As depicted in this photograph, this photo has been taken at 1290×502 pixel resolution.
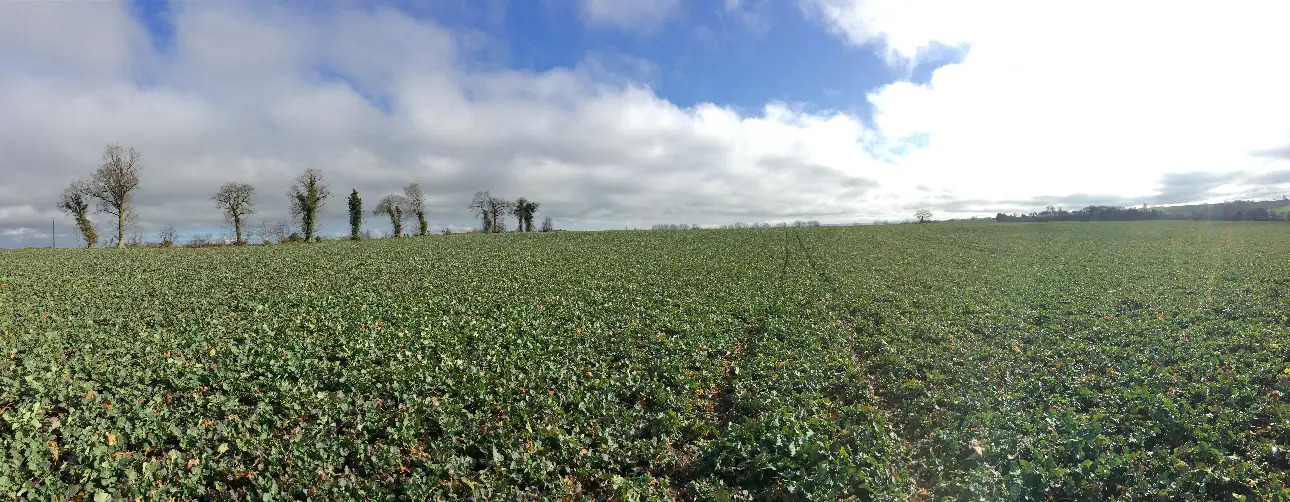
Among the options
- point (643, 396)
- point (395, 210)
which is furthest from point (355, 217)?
point (643, 396)

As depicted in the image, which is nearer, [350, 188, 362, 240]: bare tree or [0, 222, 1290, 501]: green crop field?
[0, 222, 1290, 501]: green crop field

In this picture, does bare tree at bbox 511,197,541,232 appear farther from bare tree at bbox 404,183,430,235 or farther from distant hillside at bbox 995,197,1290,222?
distant hillside at bbox 995,197,1290,222

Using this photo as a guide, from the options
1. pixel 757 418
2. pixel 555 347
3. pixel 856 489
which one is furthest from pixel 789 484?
pixel 555 347

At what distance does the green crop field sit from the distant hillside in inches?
4678

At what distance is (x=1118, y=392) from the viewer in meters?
9.98

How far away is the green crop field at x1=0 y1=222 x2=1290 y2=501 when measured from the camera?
7324mm

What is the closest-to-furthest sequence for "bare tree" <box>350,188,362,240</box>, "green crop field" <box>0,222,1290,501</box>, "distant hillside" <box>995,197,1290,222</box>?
"green crop field" <box>0,222,1290,501</box> → "bare tree" <box>350,188,362,240</box> → "distant hillside" <box>995,197,1290,222</box>

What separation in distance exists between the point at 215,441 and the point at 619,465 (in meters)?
6.46

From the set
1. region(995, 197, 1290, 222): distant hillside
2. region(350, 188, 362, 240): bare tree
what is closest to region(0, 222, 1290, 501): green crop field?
region(350, 188, 362, 240): bare tree

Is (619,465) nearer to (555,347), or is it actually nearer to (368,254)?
(555,347)

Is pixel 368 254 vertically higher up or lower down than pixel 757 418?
higher up

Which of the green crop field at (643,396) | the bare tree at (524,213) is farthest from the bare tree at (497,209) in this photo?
the green crop field at (643,396)

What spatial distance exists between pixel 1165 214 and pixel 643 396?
163249mm

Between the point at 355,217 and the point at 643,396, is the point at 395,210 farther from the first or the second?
the point at 643,396
